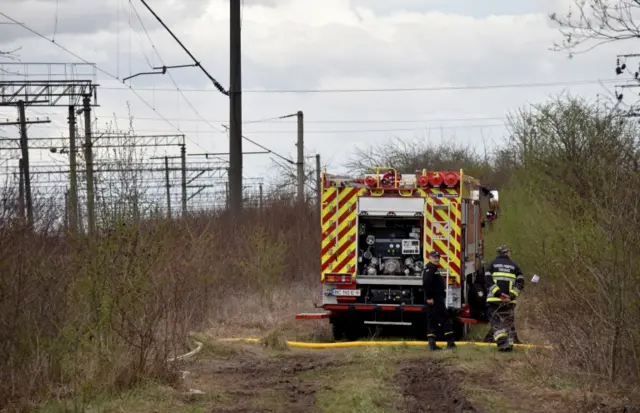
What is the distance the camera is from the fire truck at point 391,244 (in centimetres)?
1659

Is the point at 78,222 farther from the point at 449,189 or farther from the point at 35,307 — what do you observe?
the point at 449,189

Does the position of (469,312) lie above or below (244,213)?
below

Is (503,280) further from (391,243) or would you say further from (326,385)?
(326,385)

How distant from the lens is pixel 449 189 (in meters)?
16.8

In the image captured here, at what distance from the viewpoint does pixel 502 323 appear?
49.4ft

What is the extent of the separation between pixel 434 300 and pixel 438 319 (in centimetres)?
32

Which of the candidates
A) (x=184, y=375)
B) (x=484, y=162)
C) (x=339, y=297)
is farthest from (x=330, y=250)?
(x=484, y=162)

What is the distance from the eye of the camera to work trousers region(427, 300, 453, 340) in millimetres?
15477

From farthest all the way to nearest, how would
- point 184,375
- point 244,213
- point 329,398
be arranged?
point 244,213
point 184,375
point 329,398

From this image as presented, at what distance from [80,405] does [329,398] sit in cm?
302

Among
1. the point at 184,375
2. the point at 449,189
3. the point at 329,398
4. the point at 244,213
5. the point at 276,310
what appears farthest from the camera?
the point at 244,213

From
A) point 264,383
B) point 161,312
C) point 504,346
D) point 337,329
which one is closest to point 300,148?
point 337,329

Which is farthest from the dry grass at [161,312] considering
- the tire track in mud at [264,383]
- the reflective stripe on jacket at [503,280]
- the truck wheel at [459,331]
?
the truck wheel at [459,331]

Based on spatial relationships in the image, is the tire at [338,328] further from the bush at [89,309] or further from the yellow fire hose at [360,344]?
the bush at [89,309]
